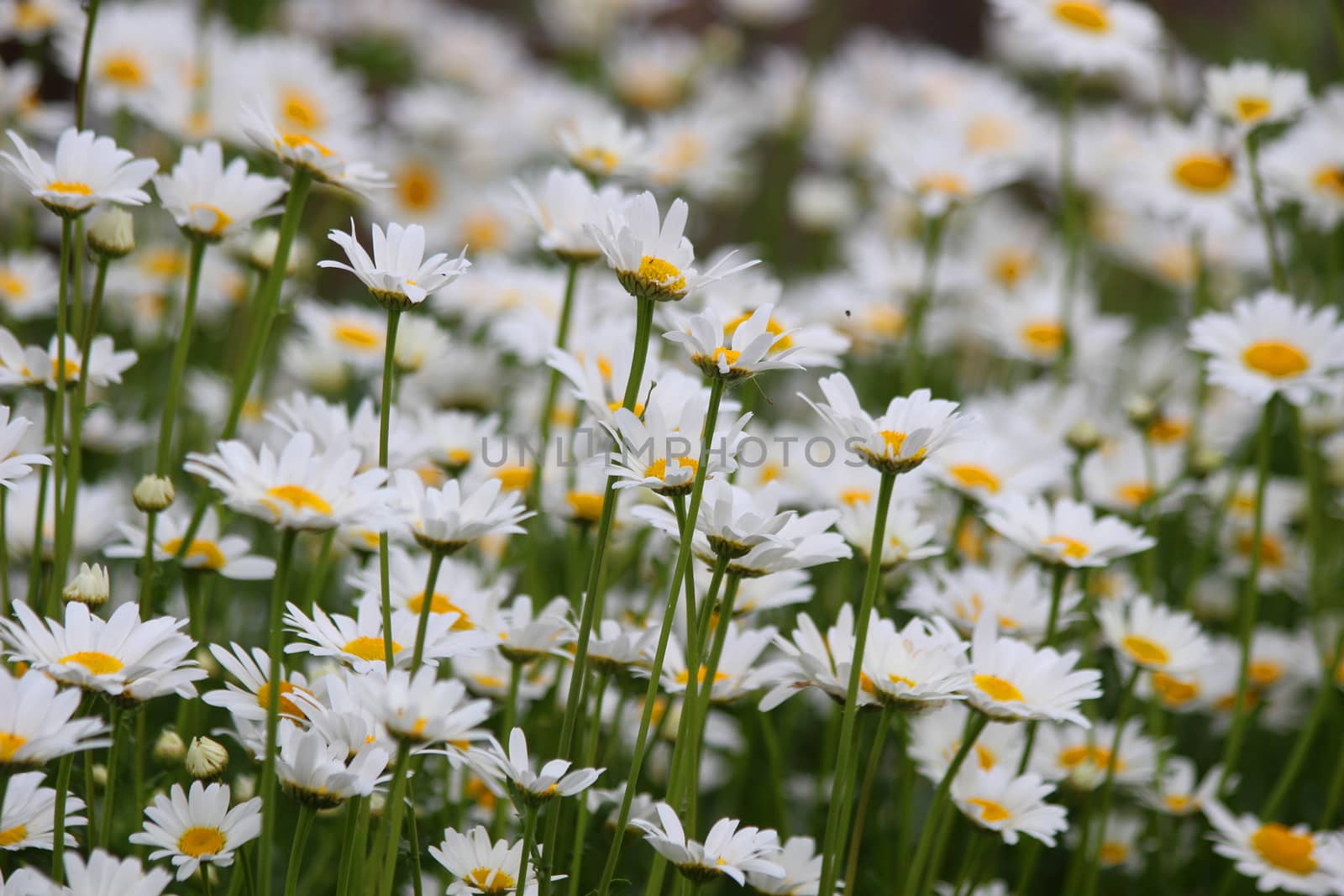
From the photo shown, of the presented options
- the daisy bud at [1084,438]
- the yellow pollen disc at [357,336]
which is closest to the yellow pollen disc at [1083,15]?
the daisy bud at [1084,438]

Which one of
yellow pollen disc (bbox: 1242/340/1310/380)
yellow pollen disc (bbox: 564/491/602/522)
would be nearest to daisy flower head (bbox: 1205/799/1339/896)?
yellow pollen disc (bbox: 1242/340/1310/380)

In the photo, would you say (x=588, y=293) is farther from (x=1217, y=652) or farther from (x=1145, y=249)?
(x=1145, y=249)

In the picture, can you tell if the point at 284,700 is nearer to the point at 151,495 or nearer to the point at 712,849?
the point at 151,495

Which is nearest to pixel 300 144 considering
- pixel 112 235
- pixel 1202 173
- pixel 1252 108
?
pixel 112 235

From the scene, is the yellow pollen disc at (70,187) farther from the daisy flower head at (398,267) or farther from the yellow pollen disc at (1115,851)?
the yellow pollen disc at (1115,851)

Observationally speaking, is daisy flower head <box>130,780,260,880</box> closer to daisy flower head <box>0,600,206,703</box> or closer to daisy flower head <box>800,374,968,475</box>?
daisy flower head <box>0,600,206,703</box>

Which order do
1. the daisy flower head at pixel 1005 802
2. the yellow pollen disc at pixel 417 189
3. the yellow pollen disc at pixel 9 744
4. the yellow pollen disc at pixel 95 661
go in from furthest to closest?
the yellow pollen disc at pixel 417 189, the daisy flower head at pixel 1005 802, the yellow pollen disc at pixel 95 661, the yellow pollen disc at pixel 9 744
